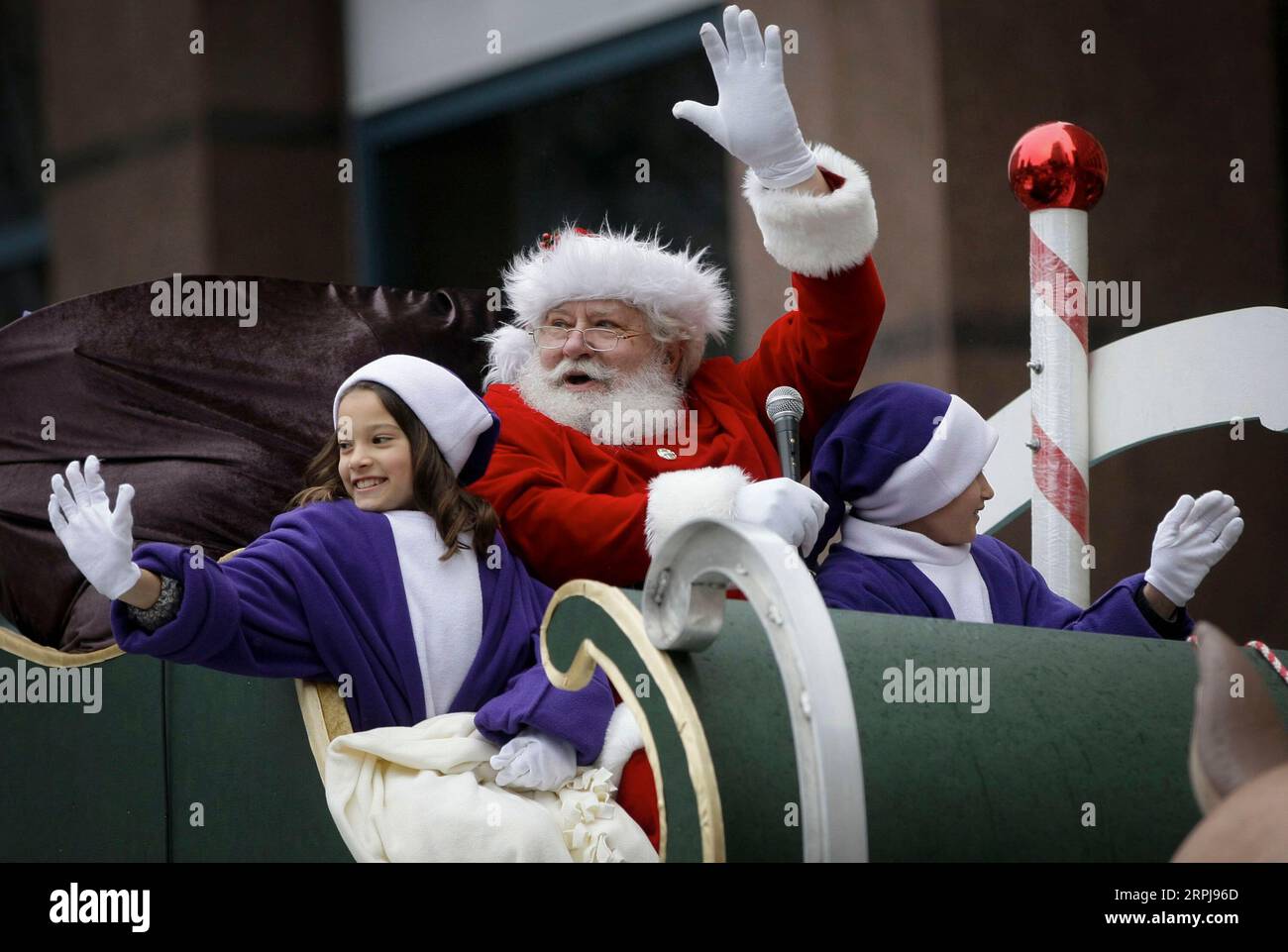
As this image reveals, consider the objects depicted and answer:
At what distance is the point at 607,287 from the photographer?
138 inches

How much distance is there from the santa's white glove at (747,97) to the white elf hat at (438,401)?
0.57 meters

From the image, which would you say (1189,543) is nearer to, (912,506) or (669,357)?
(912,506)

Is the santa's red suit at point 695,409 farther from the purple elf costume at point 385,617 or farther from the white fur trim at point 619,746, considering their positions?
the white fur trim at point 619,746

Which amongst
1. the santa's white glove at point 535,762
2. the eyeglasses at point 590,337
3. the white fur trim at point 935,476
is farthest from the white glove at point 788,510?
the eyeglasses at point 590,337

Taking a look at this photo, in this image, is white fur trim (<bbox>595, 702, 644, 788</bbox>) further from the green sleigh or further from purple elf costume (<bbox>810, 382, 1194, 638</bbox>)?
purple elf costume (<bbox>810, 382, 1194, 638</bbox>)

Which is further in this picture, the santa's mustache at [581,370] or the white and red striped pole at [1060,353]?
the white and red striped pole at [1060,353]

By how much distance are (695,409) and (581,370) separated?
0.23m

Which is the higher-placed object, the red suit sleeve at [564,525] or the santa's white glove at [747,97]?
the santa's white glove at [747,97]

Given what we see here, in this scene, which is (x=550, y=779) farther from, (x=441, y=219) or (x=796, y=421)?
(x=441, y=219)

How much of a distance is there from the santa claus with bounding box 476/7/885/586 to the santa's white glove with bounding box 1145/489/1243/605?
0.64 meters

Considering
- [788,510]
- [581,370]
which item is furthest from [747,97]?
[788,510]

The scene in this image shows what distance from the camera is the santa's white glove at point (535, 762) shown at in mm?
2646

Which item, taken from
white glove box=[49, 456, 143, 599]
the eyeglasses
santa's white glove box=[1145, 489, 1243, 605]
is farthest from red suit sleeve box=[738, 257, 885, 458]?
white glove box=[49, 456, 143, 599]

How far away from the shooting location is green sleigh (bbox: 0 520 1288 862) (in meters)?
2.09
